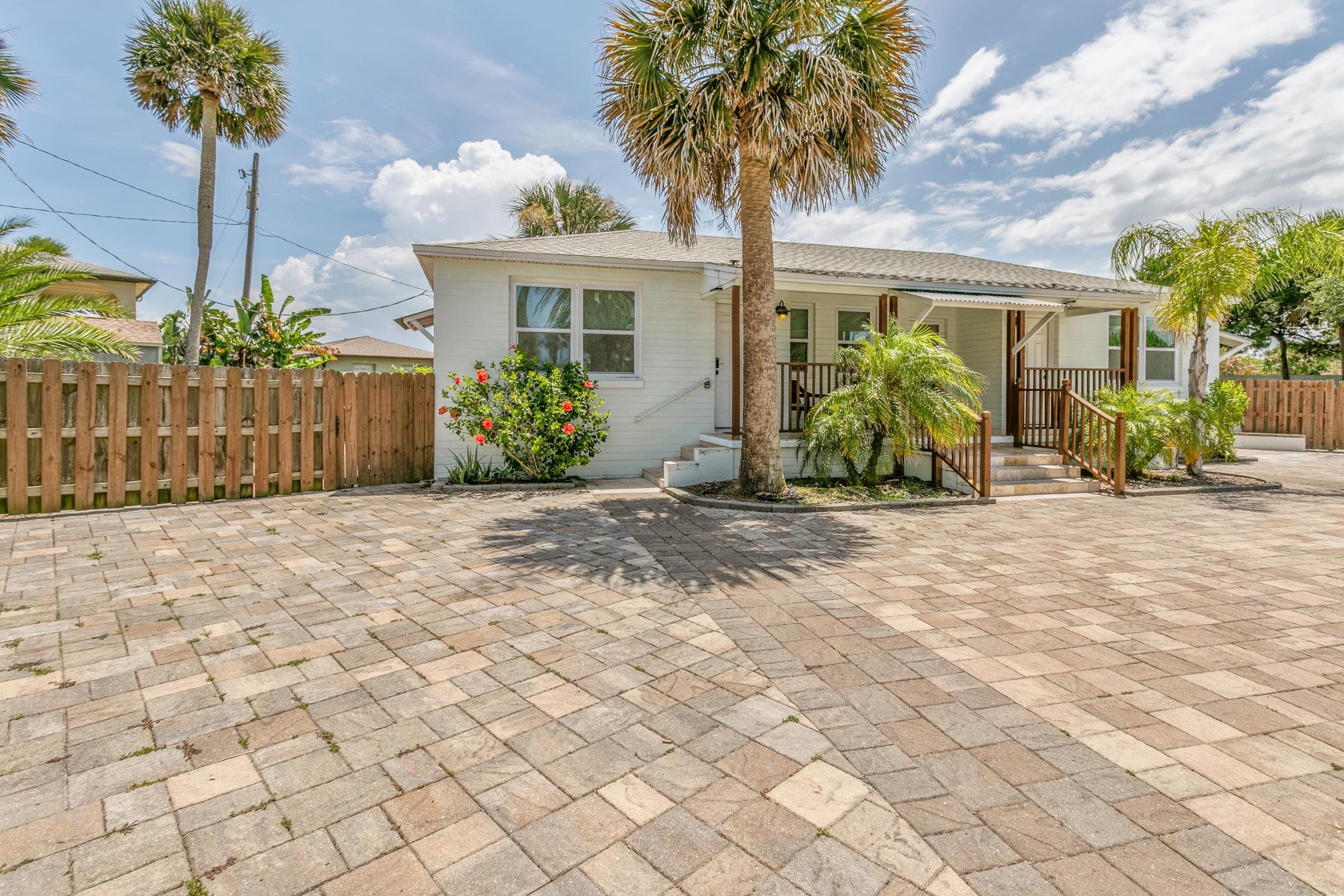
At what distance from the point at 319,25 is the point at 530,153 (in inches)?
378

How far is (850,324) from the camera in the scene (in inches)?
493

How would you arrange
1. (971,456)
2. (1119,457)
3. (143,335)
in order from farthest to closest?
1. (143,335)
2. (1119,457)
3. (971,456)

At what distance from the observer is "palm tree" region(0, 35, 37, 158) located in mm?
8039

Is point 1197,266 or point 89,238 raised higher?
point 89,238

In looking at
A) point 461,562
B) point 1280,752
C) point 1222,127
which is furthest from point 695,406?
point 1222,127

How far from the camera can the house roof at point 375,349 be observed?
95.1 ft

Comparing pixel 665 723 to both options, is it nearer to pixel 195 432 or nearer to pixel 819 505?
pixel 819 505

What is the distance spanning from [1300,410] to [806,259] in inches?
604

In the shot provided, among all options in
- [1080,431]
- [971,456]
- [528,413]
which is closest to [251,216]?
[528,413]

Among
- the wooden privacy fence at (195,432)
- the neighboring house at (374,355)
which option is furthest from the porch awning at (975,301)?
the neighboring house at (374,355)

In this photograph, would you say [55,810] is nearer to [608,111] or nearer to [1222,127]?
[608,111]

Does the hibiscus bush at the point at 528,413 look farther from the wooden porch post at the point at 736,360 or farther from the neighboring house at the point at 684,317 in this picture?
the wooden porch post at the point at 736,360

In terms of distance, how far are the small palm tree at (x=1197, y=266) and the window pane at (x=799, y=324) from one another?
5145 mm

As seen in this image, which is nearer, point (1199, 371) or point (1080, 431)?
point (1080, 431)
